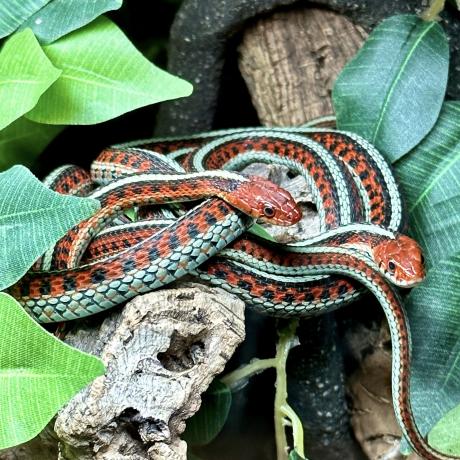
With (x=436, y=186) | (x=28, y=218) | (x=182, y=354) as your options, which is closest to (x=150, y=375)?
(x=182, y=354)

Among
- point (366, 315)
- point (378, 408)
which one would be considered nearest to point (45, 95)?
point (366, 315)

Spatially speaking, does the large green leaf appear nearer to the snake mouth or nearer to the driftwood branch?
the snake mouth

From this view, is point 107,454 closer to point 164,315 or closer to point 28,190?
point 164,315

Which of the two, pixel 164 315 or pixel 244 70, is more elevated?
pixel 244 70

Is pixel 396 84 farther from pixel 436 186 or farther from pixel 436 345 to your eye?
pixel 436 345

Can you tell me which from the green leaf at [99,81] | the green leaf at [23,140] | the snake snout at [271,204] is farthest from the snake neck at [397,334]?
the green leaf at [23,140]

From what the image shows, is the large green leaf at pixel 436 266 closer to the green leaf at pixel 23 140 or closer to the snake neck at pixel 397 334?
the snake neck at pixel 397 334

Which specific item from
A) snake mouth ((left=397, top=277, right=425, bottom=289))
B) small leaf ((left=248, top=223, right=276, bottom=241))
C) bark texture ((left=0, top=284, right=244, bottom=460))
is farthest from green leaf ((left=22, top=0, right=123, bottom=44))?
snake mouth ((left=397, top=277, right=425, bottom=289))
